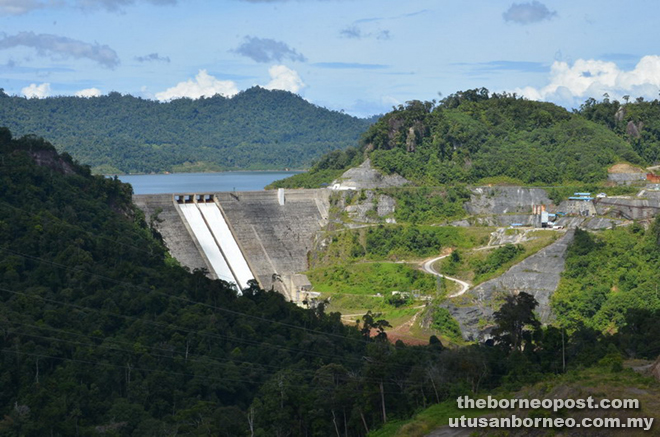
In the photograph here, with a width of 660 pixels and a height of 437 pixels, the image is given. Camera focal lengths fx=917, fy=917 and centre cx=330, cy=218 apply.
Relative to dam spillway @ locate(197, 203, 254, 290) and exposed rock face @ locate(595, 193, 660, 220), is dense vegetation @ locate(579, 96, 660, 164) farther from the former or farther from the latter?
dam spillway @ locate(197, 203, 254, 290)

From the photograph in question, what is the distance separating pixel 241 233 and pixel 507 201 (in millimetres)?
22365

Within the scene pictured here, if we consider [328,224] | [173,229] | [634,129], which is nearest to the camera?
[173,229]

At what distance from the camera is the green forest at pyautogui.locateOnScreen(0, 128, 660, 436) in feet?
111

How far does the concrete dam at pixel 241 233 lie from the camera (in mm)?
64312

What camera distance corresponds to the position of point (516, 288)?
186 feet

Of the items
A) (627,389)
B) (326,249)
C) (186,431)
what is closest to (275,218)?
(326,249)

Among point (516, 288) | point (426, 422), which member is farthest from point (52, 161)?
point (426, 422)

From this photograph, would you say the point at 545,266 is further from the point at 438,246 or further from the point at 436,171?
the point at 436,171

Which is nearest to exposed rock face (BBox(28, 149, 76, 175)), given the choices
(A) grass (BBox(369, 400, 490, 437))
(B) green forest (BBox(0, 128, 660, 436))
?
(B) green forest (BBox(0, 128, 660, 436))

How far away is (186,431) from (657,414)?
1678 cm

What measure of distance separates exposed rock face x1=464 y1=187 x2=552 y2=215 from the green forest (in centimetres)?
2756

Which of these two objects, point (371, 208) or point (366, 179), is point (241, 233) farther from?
point (366, 179)

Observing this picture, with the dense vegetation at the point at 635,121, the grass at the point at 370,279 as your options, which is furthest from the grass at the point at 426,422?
the dense vegetation at the point at 635,121

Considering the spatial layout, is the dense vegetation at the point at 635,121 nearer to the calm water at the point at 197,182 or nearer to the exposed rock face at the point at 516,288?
the exposed rock face at the point at 516,288
